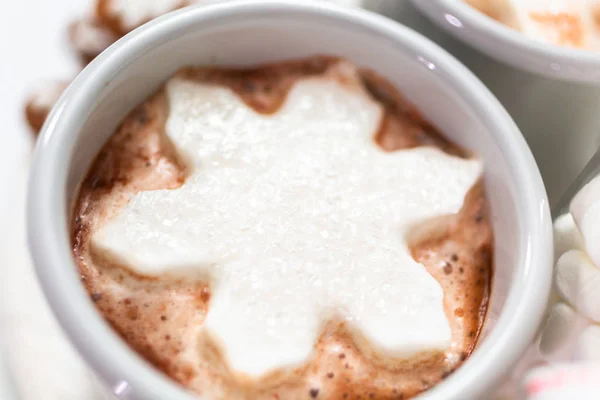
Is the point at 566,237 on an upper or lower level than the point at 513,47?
lower

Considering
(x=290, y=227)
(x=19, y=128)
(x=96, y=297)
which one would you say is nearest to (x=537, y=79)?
(x=290, y=227)

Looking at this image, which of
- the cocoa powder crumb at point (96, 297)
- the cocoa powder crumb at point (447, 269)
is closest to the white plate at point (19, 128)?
the cocoa powder crumb at point (96, 297)

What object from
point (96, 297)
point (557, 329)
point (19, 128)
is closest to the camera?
point (96, 297)

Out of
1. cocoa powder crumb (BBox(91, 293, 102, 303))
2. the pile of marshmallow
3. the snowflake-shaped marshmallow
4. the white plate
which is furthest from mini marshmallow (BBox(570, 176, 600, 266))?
the white plate

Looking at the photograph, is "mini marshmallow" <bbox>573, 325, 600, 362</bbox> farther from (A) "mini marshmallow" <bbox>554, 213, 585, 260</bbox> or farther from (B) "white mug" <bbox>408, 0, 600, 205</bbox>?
(B) "white mug" <bbox>408, 0, 600, 205</bbox>

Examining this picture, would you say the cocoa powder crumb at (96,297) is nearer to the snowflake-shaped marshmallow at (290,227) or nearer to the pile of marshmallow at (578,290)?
the snowflake-shaped marshmallow at (290,227)

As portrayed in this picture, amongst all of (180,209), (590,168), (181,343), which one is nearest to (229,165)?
(180,209)

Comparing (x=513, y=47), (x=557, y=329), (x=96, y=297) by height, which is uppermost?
(x=513, y=47)

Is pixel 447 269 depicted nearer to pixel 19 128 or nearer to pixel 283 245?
pixel 283 245
